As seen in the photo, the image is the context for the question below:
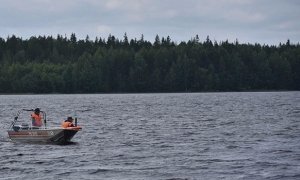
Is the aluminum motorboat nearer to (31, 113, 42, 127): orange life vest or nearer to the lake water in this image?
(31, 113, 42, 127): orange life vest

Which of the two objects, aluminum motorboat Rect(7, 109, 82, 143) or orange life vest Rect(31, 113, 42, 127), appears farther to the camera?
orange life vest Rect(31, 113, 42, 127)

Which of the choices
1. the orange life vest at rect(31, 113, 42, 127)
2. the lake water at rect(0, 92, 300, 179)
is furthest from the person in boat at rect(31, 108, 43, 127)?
the lake water at rect(0, 92, 300, 179)

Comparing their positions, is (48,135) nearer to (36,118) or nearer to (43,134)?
(43,134)

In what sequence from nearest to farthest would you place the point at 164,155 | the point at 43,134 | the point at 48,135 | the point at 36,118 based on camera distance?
the point at 164,155 → the point at 48,135 → the point at 43,134 → the point at 36,118

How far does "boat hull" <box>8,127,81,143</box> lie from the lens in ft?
151

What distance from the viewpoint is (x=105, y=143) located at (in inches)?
1838

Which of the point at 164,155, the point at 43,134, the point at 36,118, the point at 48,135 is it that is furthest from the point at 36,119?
the point at 164,155

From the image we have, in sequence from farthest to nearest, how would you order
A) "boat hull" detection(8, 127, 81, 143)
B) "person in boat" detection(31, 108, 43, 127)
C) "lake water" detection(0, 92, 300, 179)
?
"person in boat" detection(31, 108, 43, 127)
"boat hull" detection(8, 127, 81, 143)
"lake water" detection(0, 92, 300, 179)

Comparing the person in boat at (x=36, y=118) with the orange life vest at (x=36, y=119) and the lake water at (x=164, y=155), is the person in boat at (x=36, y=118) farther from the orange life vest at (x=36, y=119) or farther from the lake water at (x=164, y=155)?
the lake water at (x=164, y=155)

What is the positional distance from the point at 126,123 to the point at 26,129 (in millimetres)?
22301

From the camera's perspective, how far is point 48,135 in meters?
46.2

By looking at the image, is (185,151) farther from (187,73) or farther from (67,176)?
(187,73)

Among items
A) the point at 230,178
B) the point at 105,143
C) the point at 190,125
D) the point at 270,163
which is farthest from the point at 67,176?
the point at 190,125

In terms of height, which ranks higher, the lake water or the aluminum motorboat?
the aluminum motorboat
